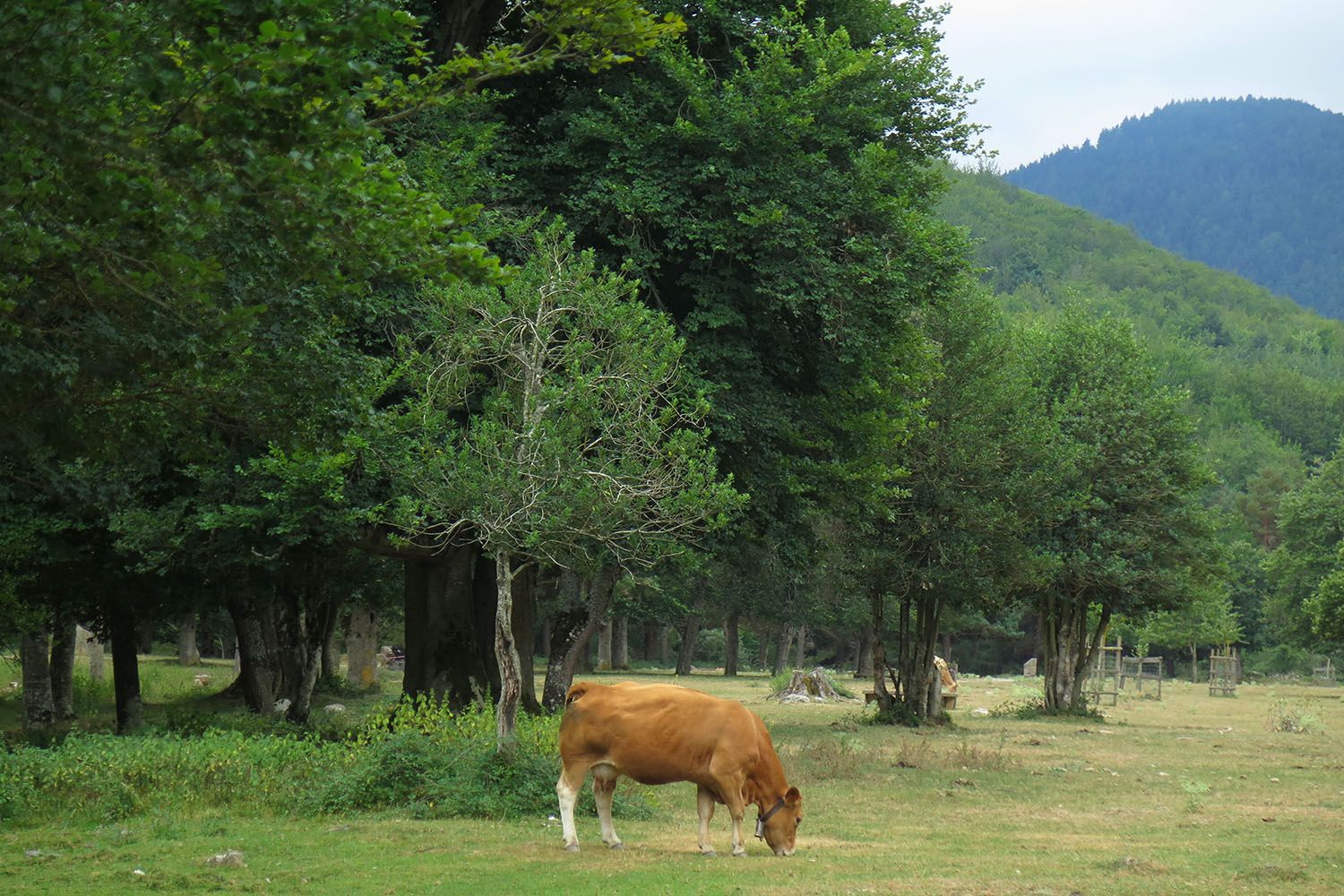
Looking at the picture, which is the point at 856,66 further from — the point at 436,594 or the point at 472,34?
the point at 436,594

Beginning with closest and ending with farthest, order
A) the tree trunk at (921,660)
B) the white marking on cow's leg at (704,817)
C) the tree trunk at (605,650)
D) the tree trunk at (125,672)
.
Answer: the white marking on cow's leg at (704,817)
the tree trunk at (125,672)
the tree trunk at (921,660)
the tree trunk at (605,650)

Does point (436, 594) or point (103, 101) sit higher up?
point (103, 101)

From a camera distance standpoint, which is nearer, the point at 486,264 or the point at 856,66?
the point at 486,264

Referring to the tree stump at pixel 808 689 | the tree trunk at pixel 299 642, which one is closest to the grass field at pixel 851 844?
the tree trunk at pixel 299 642

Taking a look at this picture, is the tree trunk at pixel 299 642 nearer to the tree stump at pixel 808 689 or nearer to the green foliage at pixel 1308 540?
the tree stump at pixel 808 689

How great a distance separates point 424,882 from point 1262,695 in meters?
62.9

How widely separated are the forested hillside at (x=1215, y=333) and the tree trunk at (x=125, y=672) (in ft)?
295

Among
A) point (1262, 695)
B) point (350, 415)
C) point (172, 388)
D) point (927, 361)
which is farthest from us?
point (1262, 695)

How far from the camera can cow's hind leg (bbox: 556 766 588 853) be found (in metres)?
11.9

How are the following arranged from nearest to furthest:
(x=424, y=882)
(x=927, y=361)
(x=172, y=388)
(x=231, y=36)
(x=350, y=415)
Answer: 1. (x=231, y=36)
2. (x=172, y=388)
3. (x=424, y=882)
4. (x=350, y=415)
5. (x=927, y=361)

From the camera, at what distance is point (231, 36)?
22.3 ft

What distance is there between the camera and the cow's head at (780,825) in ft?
39.9

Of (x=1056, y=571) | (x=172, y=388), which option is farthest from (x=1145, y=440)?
(x=172, y=388)

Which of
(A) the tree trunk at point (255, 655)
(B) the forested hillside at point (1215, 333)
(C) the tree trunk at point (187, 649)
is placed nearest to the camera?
(A) the tree trunk at point (255, 655)
